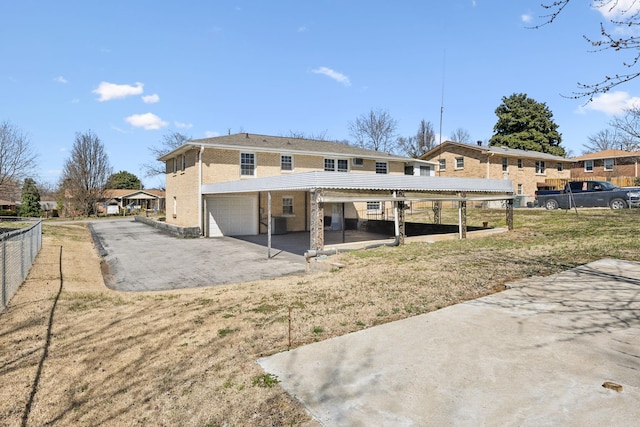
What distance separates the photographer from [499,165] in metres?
32.7

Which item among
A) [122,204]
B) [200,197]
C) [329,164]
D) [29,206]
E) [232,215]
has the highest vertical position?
[329,164]

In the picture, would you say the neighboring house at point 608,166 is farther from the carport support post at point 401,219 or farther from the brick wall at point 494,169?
the carport support post at point 401,219

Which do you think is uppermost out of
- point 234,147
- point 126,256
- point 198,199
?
point 234,147

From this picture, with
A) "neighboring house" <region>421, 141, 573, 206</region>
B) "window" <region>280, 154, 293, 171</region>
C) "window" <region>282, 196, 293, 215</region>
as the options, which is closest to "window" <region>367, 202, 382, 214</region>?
"window" <region>282, 196, 293, 215</region>

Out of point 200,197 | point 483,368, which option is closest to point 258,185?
point 200,197

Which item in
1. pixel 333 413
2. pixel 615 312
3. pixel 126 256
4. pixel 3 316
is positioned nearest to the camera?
pixel 333 413

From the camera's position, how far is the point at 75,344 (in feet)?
16.4

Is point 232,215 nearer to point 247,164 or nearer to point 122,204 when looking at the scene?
point 247,164

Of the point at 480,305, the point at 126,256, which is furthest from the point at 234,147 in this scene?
the point at 480,305

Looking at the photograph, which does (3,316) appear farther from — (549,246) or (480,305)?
(549,246)

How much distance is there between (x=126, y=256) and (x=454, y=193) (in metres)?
14.6

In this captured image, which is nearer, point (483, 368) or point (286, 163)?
→ point (483, 368)

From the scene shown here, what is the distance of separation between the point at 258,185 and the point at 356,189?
14.5 feet

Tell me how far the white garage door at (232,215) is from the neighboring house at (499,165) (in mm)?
19120
